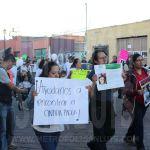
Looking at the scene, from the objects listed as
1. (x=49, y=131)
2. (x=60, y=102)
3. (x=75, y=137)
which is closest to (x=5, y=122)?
(x=60, y=102)

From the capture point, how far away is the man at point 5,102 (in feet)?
20.2

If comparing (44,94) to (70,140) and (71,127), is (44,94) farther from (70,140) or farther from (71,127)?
(71,127)

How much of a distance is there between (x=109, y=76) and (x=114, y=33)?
3240cm

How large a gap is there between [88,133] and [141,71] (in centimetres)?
235

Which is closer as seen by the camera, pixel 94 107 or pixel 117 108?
pixel 94 107

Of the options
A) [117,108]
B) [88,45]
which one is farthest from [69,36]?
[117,108]

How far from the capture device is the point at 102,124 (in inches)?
242

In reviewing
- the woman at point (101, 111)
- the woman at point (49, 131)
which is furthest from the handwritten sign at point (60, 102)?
the woman at point (101, 111)

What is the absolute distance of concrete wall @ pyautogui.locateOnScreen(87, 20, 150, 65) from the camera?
112ft

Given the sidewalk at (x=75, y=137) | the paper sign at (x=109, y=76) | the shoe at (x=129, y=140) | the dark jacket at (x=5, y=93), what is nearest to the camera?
the paper sign at (x=109, y=76)

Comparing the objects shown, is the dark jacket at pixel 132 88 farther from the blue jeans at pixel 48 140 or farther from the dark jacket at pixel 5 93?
the blue jeans at pixel 48 140

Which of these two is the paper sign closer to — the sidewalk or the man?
the man

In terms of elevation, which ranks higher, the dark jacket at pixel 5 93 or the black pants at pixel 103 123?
the dark jacket at pixel 5 93

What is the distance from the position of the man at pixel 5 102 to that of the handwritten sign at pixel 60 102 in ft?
2.77
